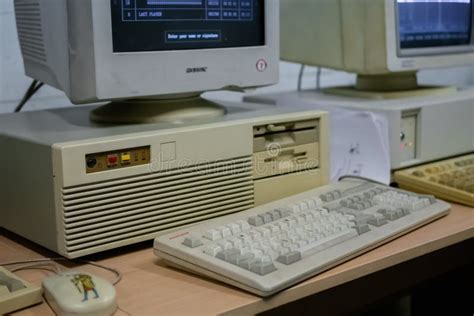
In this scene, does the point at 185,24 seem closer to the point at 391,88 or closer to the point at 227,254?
the point at 227,254

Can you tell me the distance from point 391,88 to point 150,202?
0.79 meters

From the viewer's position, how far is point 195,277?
3.06 ft

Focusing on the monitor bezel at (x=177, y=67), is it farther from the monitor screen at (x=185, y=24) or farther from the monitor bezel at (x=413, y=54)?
the monitor bezel at (x=413, y=54)

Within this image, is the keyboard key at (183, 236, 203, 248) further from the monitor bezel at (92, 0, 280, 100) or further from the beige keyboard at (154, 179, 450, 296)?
the monitor bezel at (92, 0, 280, 100)

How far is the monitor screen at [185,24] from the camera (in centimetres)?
107

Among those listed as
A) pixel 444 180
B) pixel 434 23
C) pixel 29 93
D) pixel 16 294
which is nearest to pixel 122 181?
pixel 16 294

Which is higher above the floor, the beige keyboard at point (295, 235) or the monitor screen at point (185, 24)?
the monitor screen at point (185, 24)

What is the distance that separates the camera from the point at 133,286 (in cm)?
91

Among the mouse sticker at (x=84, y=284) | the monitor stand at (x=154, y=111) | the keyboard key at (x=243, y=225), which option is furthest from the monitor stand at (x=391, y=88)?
the mouse sticker at (x=84, y=284)

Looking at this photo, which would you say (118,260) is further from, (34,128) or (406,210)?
(406,210)

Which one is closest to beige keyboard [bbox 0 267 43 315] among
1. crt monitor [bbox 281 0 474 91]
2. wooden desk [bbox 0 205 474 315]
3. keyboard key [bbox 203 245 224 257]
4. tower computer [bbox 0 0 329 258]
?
wooden desk [bbox 0 205 474 315]

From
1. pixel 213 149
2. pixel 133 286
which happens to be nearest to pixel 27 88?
pixel 213 149

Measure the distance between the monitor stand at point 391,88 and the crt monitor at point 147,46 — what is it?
0.41 metres

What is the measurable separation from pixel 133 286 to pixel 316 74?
121 centimetres
